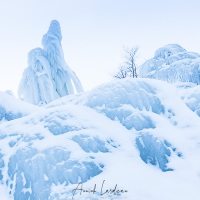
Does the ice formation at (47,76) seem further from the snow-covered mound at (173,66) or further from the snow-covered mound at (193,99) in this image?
the snow-covered mound at (193,99)

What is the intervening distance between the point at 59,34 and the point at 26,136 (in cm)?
2219

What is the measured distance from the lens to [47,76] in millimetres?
25188

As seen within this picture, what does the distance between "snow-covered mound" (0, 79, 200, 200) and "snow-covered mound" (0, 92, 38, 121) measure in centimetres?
189

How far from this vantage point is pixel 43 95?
81.6ft

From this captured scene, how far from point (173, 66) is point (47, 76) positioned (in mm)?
11291

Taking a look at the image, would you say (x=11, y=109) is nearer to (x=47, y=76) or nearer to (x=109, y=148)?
(x=109, y=148)

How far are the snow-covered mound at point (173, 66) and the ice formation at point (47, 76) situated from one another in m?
8.04

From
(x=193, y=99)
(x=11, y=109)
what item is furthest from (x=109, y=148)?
(x=11, y=109)

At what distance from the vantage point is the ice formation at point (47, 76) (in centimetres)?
2491

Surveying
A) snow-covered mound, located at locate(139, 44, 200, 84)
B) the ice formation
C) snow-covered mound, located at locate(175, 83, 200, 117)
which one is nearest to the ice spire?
the ice formation

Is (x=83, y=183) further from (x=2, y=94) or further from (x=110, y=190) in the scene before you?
(x=2, y=94)

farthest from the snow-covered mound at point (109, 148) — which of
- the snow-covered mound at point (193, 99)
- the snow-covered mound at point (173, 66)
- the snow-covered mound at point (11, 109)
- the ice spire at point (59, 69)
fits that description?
the ice spire at point (59, 69)

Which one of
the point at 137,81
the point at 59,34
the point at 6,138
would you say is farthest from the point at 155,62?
the point at 6,138

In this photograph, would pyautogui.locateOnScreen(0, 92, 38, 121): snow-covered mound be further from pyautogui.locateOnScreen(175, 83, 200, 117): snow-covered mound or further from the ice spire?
the ice spire
